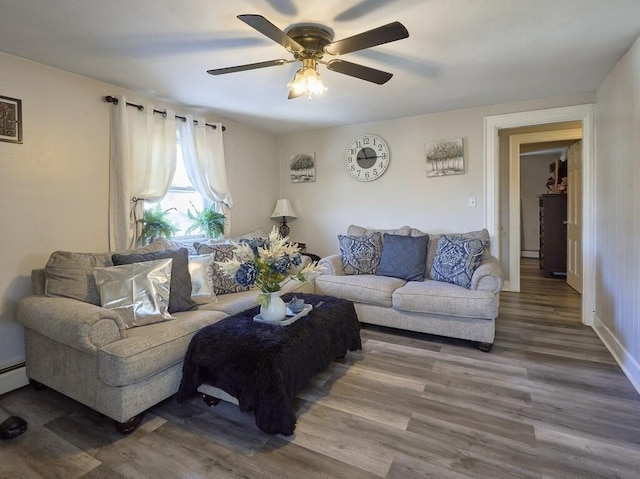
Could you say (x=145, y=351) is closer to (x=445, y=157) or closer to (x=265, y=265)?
(x=265, y=265)

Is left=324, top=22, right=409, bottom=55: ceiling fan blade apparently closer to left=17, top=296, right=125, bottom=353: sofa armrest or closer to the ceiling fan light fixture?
the ceiling fan light fixture

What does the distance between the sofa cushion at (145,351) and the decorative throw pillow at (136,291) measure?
100 millimetres

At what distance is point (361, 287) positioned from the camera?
3.29 m

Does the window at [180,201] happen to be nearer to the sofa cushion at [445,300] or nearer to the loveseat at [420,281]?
the loveseat at [420,281]

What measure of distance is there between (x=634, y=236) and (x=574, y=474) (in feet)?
5.59

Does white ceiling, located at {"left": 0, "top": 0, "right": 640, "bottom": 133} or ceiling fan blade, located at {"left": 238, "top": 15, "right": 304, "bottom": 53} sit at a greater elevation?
white ceiling, located at {"left": 0, "top": 0, "right": 640, "bottom": 133}

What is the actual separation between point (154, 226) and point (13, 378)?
1.46 metres

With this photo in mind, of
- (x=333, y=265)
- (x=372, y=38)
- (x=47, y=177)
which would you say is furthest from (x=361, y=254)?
(x=47, y=177)

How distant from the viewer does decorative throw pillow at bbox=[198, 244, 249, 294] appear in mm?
2877

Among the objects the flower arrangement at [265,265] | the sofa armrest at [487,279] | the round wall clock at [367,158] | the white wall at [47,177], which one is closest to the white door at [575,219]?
the sofa armrest at [487,279]

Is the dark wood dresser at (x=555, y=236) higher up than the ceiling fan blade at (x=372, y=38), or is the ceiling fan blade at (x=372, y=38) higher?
the ceiling fan blade at (x=372, y=38)

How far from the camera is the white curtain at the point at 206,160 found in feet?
11.5

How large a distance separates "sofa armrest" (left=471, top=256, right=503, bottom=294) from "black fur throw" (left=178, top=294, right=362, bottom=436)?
1362mm

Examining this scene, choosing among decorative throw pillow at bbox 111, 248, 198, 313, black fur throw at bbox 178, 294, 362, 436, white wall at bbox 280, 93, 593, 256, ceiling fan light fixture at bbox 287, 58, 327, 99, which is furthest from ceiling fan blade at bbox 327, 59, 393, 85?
decorative throw pillow at bbox 111, 248, 198, 313
